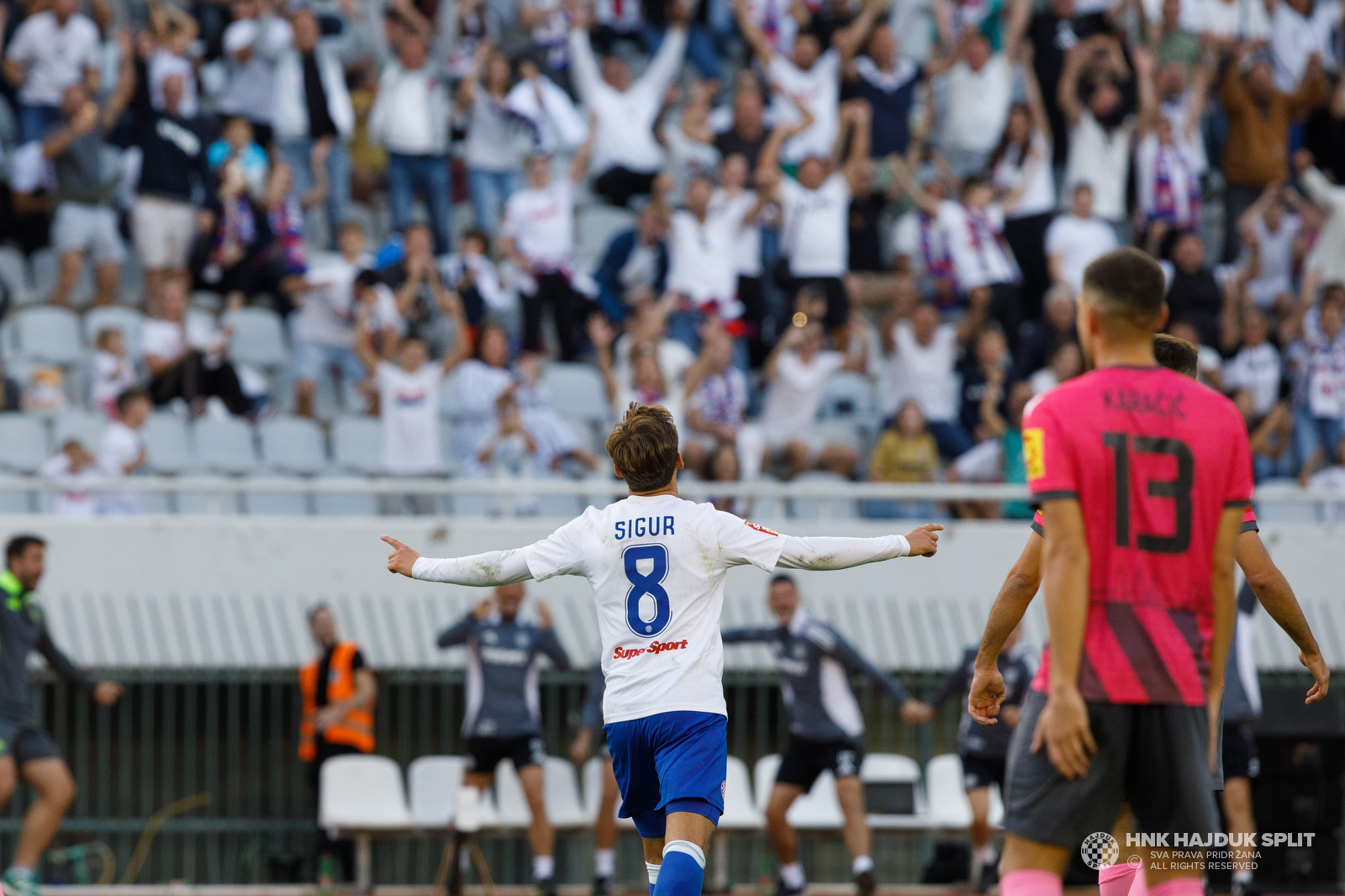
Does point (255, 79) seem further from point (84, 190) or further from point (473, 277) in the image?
point (473, 277)

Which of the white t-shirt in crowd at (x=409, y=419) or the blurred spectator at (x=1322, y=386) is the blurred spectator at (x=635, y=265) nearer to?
the white t-shirt in crowd at (x=409, y=419)

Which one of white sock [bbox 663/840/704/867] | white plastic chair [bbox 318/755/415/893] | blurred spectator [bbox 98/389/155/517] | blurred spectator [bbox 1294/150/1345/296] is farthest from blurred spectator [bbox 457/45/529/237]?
white sock [bbox 663/840/704/867]

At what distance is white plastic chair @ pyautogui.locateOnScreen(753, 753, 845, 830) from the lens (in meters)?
12.6

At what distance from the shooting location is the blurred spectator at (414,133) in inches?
632

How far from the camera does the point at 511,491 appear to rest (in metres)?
13.0

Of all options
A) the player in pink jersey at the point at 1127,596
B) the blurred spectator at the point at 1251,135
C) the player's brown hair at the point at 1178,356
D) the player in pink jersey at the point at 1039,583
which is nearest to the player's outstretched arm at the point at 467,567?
the player in pink jersey at the point at 1039,583

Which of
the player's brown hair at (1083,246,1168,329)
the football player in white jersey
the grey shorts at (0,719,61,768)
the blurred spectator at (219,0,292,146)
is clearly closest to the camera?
the player's brown hair at (1083,246,1168,329)

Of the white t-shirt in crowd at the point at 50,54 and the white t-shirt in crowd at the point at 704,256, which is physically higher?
the white t-shirt in crowd at the point at 50,54

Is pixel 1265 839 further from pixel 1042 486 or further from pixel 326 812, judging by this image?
pixel 1042 486

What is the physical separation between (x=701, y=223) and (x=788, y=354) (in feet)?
5.15

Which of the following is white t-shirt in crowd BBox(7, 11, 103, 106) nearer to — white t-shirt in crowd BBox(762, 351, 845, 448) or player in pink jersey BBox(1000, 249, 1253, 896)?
white t-shirt in crowd BBox(762, 351, 845, 448)

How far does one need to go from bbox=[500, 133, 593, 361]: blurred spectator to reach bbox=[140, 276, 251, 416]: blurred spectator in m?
2.74

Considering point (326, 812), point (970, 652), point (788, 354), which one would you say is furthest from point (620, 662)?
point (788, 354)

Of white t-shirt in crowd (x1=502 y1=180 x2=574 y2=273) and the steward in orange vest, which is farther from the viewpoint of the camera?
white t-shirt in crowd (x1=502 y1=180 x2=574 y2=273)
